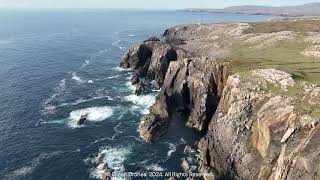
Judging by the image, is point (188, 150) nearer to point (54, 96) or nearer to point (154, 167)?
point (154, 167)

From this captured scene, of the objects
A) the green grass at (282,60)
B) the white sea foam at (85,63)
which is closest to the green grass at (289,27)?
the green grass at (282,60)

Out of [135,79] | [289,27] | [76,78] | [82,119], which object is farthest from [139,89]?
[289,27]

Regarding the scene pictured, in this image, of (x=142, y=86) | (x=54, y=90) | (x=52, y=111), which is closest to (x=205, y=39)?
(x=142, y=86)

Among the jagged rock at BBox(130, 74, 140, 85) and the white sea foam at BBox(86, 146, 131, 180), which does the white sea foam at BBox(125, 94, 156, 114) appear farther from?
the white sea foam at BBox(86, 146, 131, 180)

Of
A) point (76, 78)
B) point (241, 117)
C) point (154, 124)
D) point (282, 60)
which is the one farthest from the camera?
point (76, 78)

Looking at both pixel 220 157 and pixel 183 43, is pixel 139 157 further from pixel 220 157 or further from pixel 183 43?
pixel 183 43
